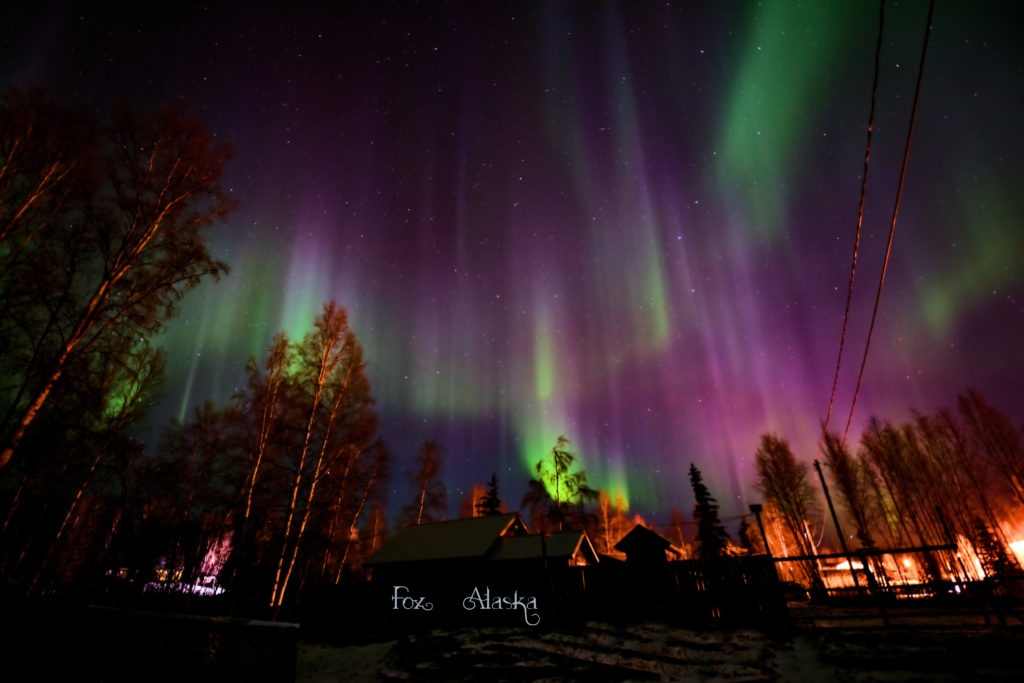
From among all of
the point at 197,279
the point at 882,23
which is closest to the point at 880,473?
the point at 882,23

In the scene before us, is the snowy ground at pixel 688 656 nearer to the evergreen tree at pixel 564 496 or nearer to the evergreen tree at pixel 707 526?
the evergreen tree at pixel 564 496

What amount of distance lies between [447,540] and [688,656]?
1488 centimetres

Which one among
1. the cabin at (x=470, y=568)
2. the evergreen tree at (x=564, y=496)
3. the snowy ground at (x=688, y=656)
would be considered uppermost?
the evergreen tree at (x=564, y=496)

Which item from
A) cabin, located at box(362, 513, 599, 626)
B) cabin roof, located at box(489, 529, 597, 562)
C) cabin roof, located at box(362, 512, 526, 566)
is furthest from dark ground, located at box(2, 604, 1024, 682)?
cabin roof, located at box(362, 512, 526, 566)

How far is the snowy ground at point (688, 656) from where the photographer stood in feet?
26.1

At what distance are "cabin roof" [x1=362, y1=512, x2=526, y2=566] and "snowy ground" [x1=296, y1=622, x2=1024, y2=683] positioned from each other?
6.49 m

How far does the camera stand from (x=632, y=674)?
9.41m

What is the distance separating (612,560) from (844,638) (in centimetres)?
1551

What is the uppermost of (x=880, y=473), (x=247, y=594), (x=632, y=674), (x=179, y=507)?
(x=880, y=473)

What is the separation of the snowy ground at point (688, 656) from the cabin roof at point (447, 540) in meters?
6.49

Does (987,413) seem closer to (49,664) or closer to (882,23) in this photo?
(882,23)

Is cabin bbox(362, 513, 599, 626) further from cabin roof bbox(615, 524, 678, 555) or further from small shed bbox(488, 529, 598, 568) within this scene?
cabin roof bbox(615, 524, 678, 555)

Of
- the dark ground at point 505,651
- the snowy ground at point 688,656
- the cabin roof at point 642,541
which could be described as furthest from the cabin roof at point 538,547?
the snowy ground at point 688,656

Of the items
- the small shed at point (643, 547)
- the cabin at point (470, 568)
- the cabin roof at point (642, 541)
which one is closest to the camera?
the cabin at point (470, 568)
